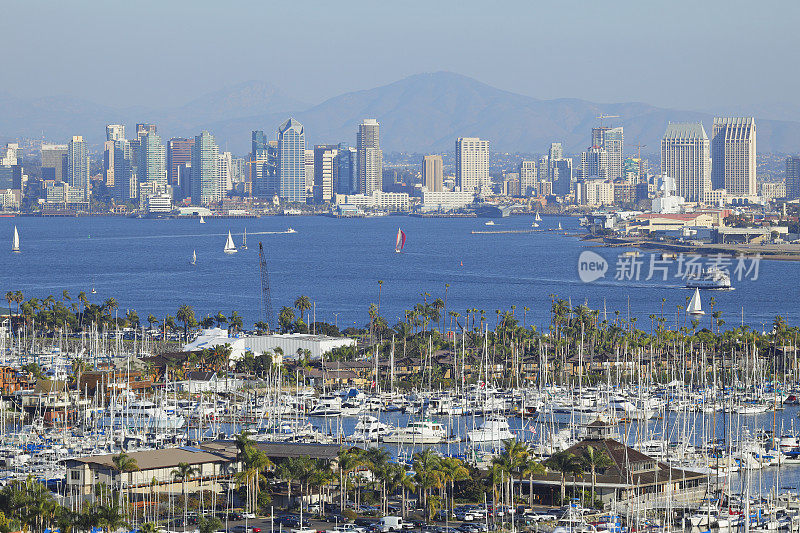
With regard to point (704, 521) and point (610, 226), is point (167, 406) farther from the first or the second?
point (610, 226)

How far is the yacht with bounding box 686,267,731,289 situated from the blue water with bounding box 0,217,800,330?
120 cm

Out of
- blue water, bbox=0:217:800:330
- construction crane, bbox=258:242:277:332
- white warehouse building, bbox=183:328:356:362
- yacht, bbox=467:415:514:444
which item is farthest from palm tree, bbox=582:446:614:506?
blue water, bbox=0:217:800:330

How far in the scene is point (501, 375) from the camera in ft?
183

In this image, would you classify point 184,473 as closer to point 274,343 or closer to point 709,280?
point 274,343

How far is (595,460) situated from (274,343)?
95.7 ft

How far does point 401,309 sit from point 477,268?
3901cm

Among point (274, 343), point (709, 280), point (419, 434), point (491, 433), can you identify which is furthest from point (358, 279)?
point (491, 433)

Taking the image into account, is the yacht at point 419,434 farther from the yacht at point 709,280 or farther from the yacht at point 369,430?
the yacht at point 709,280

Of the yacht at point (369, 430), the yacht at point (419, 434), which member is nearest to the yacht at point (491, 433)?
the yacht at point (419, 434)

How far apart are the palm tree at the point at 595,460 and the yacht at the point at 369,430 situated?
1080 cm

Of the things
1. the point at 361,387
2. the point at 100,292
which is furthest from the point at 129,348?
the point at 100,292

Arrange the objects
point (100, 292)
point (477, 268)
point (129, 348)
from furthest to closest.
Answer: point (477, 268) → point (100, 292) → point (129, 348)

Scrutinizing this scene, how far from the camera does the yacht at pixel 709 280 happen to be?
101688mm

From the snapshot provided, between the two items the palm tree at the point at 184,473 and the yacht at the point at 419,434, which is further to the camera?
the yacht at the point at 419,434
